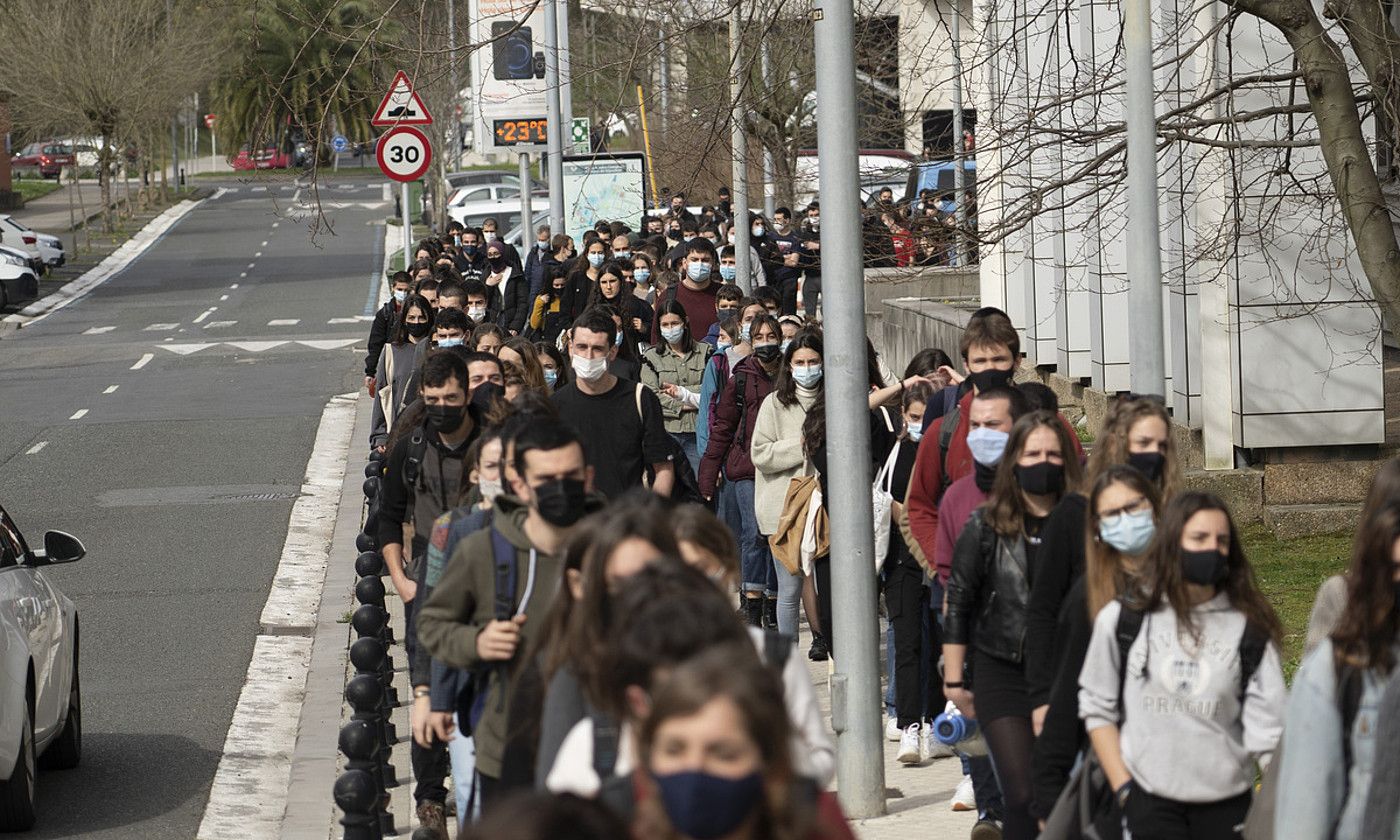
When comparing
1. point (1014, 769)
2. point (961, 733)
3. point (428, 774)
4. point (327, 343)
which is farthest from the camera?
point (327, 343)

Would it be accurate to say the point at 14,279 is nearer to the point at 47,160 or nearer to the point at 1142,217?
the point at 1142,217

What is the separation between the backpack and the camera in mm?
4875

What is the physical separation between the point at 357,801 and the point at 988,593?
2.12 metres

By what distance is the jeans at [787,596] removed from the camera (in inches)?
402

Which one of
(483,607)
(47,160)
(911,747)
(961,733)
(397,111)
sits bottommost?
(911,747)

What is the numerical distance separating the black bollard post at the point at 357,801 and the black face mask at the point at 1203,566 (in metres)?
2.93

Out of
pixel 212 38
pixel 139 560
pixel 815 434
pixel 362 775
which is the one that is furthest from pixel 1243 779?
pixel 212 38

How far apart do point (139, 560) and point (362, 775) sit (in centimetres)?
890

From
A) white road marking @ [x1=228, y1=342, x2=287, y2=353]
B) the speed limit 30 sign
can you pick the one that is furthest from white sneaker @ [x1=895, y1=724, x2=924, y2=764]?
white road marking @ [x1=228, y1=342, x2=287, y2=353]

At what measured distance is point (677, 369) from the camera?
1241 centimetres

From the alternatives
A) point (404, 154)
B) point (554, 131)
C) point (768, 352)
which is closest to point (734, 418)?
point (768, 352)

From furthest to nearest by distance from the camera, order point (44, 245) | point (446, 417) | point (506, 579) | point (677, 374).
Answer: point (44, 245) < point (677, 374) < point (446, 417) < point (506, 579)

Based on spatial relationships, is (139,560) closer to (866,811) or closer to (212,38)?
(866,811)

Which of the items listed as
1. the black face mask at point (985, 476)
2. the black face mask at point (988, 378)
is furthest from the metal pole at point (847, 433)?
the black face mask at point (985, 476)
